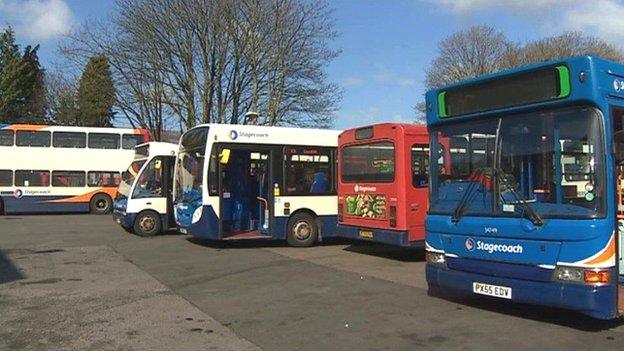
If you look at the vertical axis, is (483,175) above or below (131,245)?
above

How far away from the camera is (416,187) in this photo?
43.0ft

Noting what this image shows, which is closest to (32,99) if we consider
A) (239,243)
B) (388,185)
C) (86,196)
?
(86,196)

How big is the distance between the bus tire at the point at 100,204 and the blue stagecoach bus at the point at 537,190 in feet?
82.2

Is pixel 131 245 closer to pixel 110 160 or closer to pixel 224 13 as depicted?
pixel 110 160

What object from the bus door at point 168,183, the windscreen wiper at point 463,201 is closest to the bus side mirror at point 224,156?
the bus door at point 168,183

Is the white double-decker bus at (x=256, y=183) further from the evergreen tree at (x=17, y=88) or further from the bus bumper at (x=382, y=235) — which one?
the evergreen tree at (x=17, y=88)

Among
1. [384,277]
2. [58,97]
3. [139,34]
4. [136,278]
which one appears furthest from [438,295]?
[58,97]

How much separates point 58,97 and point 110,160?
2703 centimetres

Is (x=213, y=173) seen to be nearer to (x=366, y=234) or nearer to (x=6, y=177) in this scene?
(x=366, y=234)

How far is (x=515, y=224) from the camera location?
7289 mm

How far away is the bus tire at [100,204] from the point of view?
101 ft

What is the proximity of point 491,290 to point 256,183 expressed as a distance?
9.91 m

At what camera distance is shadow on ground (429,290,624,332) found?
7.47 metres

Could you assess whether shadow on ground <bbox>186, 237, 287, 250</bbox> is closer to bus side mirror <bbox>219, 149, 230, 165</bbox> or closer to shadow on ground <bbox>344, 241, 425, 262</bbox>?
shadow on ground <bbox>344, 241, 425, 262</bbox>
